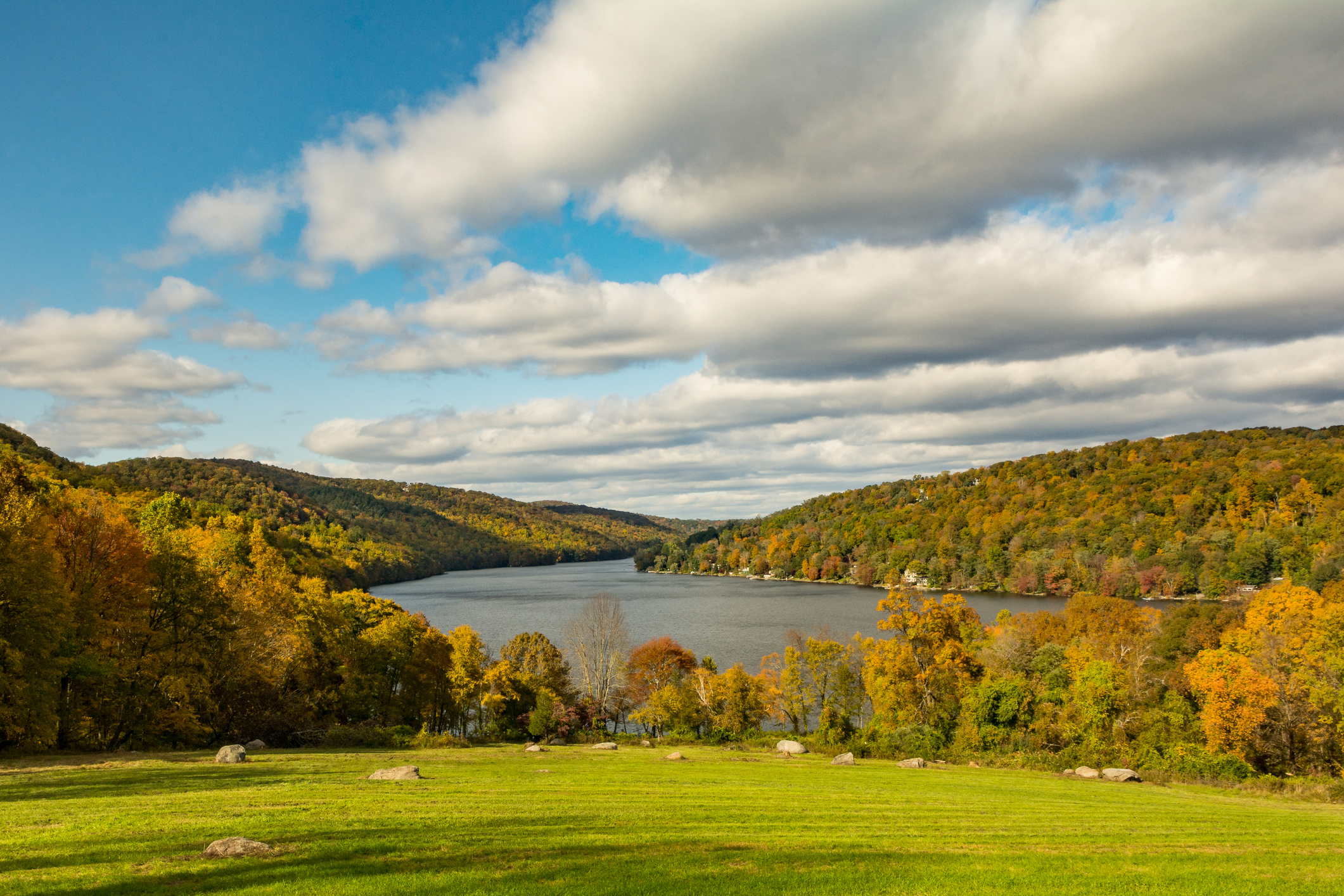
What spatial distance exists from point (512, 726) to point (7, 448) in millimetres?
82398

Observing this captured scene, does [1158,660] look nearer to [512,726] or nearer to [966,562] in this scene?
[512,726]

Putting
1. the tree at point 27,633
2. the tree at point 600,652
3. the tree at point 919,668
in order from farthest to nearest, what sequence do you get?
the tree at point 600,652, the tree at point 919,668, the tree at point 27,633

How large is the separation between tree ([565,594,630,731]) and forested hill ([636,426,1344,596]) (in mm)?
87302

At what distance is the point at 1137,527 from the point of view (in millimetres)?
136750

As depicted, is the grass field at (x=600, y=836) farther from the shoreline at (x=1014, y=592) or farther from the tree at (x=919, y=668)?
the shoreline at (x=1014, y=592)

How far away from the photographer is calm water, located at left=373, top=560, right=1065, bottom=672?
84.8 metres

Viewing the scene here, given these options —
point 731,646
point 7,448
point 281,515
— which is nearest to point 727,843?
point 731,646

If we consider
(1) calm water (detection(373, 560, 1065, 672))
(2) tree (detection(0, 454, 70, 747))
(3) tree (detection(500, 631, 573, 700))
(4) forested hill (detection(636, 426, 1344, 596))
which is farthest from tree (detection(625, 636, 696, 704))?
(4) forested hill (detection(636, 426, 1344, 596))

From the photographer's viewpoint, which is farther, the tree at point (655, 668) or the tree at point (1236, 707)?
the tree at point (655, 668)

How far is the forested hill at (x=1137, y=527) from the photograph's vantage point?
112000 mm

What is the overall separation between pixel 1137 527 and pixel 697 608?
289 ft

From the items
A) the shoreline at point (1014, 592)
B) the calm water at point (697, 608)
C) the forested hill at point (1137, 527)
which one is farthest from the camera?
the forested hill at point (1137, 527)

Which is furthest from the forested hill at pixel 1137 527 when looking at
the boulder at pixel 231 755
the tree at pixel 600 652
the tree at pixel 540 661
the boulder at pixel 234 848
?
the boulder at pixel 234 848

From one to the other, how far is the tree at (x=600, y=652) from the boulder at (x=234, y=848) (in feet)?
138
